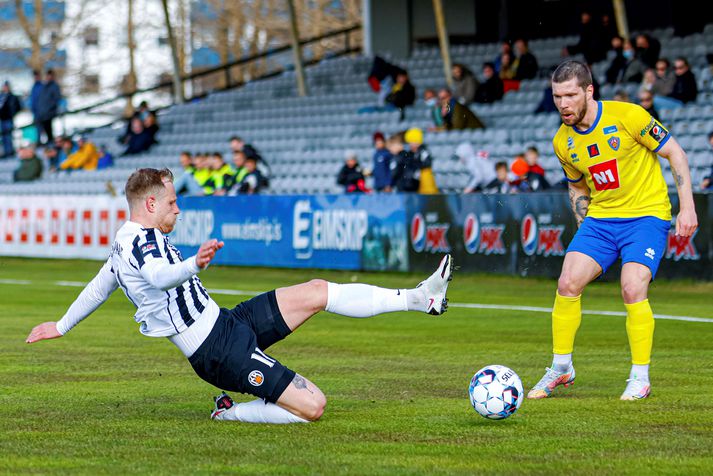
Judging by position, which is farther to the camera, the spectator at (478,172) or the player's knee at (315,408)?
the spectator at (478,172)

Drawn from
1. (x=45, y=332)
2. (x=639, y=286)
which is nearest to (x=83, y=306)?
(x=45, y=332)

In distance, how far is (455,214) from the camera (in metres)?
20.4

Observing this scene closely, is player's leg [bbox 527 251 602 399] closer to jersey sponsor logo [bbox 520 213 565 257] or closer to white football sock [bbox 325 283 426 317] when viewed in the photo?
white football sock [bbox 325 283 426 317]

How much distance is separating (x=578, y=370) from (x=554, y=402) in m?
1.88

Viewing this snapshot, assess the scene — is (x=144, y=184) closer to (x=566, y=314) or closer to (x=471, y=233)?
(x=566, y=314)

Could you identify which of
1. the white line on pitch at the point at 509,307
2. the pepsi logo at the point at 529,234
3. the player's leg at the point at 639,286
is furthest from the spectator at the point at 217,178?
the player's leg at the point at 639,286

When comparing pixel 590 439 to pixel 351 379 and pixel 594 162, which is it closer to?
pixel 594 162

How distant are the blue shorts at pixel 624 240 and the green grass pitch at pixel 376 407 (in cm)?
91

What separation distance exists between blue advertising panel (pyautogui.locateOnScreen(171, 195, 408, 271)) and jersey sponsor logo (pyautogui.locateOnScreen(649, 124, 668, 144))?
12500 millimetres

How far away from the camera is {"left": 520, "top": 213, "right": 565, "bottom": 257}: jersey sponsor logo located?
62.3ft

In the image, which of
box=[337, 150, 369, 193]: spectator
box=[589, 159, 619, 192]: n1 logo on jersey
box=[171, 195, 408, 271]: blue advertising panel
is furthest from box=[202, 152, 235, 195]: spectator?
box=[589, 159, 619, 192]: n1 logo on jersey

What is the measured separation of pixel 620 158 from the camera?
28.7 feet

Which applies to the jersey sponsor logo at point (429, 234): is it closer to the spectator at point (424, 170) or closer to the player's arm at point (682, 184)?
the spectator at point (424, 170)

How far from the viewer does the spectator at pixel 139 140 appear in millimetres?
34844
